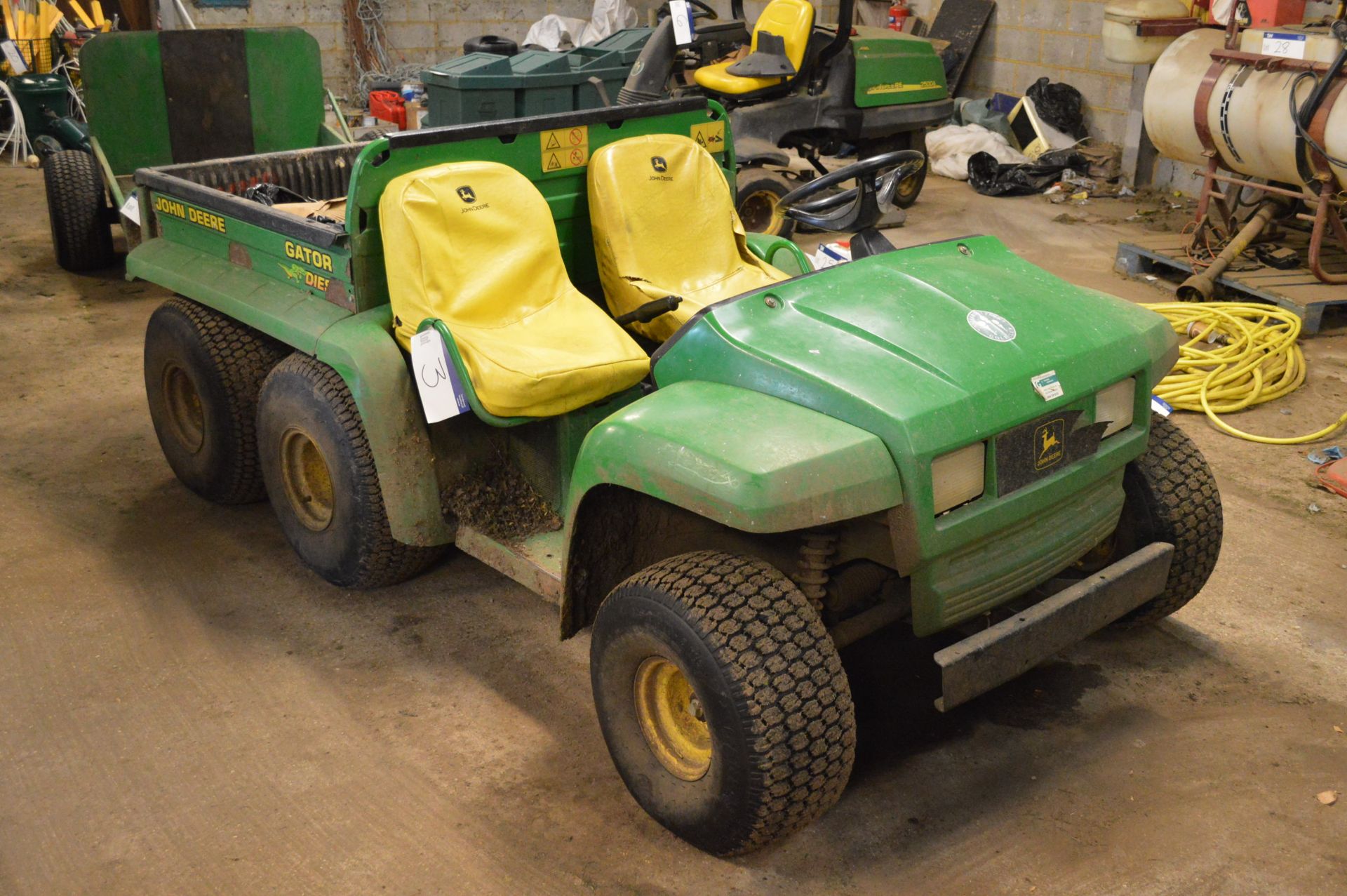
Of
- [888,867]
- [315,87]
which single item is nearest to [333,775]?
[888,867]

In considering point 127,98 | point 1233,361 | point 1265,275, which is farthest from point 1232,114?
point 127,98

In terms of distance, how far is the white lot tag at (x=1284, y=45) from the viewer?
6.09 metres

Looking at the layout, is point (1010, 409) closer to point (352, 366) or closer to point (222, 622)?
point (352, 366)

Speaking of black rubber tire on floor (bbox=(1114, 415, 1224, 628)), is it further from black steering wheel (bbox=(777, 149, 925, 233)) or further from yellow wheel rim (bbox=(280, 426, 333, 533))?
yellow wheel rim (bbox=(280, 426, 333, 533))

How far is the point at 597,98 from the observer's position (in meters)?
8.76

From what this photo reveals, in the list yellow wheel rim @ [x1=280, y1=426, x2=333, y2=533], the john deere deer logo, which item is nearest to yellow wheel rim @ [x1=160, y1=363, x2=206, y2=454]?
yellow wheel rim @ [x1=280, y1=426, x2=333, y2=533]

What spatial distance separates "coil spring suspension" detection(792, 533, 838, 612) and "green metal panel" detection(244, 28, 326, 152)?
15.6 feet

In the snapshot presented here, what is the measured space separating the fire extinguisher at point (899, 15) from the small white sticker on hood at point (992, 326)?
9883 millimetres

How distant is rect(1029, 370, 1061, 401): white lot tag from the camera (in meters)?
2.76

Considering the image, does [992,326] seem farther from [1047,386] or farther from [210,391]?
[210,391]

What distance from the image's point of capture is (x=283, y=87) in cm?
658

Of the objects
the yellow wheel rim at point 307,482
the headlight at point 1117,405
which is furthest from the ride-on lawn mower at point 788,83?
the headlight at point 1117,405

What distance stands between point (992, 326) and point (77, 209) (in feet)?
20.2

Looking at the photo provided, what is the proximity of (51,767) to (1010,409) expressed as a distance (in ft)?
8.06
